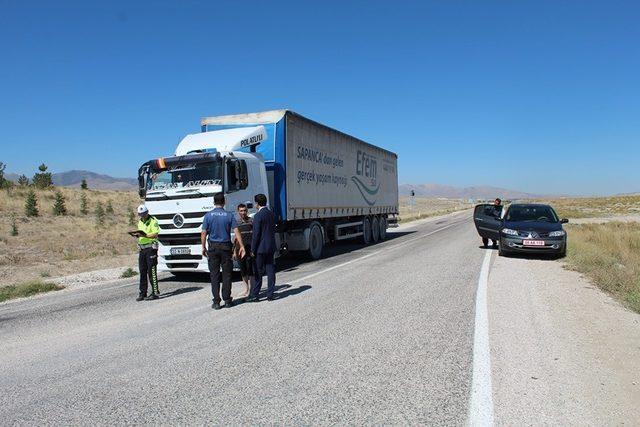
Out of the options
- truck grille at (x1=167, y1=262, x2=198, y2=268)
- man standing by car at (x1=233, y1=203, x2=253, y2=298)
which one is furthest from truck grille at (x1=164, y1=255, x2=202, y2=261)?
man standing by car at (x1=233, y1=203, x2=253, y2=298)

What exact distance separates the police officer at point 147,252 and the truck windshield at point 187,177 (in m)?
1.73

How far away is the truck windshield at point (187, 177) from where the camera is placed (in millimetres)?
10688

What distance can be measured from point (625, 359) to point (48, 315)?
822 centimetres

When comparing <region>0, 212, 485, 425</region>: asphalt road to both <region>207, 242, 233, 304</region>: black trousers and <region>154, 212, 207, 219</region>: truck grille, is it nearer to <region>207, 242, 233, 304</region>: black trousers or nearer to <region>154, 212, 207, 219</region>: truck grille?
<region>207, 242, 233, 304</region>: black trousers

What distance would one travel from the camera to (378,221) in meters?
23.2

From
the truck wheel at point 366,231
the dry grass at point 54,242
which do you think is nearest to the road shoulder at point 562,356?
the truck wheel at point 366,231

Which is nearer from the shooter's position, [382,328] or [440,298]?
[382,328]

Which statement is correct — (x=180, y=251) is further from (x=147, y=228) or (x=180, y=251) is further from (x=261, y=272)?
(x=261, y=272)

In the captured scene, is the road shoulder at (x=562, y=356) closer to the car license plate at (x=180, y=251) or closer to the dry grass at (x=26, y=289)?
the car license plate at (x=180, y=251)

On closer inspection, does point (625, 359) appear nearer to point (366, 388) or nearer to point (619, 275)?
point (366, 388)

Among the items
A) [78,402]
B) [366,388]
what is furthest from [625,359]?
[78,402]

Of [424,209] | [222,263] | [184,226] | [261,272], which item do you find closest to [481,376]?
[261,272]

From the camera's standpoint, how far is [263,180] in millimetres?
12242

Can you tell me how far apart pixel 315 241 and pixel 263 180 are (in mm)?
3634
